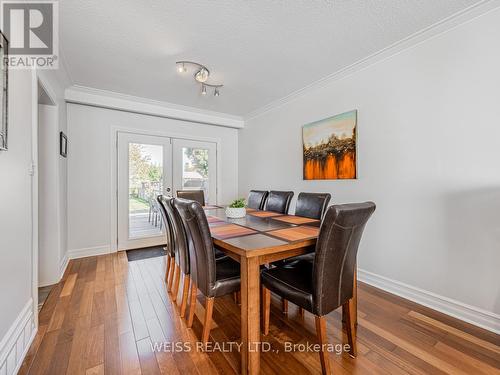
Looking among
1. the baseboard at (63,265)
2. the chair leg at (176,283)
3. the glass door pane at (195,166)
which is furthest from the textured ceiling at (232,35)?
the baseboard at (63,265)

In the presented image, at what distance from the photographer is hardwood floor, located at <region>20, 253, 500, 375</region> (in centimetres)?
135

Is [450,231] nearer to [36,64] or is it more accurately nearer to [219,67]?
[219,67]

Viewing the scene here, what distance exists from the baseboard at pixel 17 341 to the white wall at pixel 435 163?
2935 mm

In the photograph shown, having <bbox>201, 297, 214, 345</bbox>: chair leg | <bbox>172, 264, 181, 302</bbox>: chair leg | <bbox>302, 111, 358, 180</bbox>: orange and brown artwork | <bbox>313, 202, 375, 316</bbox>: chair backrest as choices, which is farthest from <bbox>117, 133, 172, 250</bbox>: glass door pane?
<bbox>313, 202, 375, 316</bbox>: chair backrest

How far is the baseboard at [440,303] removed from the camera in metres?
1.69

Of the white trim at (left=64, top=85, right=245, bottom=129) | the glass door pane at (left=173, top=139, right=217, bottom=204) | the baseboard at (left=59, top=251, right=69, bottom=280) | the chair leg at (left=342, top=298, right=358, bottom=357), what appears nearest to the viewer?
the chair leg at (left=342, top=298, right=358, bottom=357)

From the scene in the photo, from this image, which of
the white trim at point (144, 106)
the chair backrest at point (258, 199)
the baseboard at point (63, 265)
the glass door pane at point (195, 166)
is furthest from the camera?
the glass door pane at point (195, 166)

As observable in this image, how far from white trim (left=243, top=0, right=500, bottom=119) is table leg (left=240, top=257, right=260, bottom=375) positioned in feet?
8.06

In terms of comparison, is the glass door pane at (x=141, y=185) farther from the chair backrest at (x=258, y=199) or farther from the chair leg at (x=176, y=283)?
the chair leg at (x=176, y=283)

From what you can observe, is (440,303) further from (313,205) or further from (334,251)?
(334,251)

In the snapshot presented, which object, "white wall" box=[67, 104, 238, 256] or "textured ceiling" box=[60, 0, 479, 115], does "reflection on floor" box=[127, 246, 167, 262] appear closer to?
"white wall" box=[67, 104, 238, 256]

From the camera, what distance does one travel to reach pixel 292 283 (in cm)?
139

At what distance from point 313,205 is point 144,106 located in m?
3.15

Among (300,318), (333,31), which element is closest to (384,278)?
(300,318)
